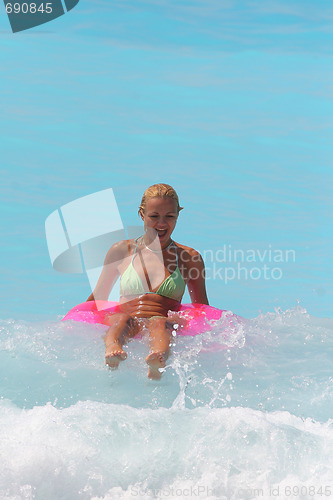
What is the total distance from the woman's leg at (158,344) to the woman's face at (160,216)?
2.18 ft

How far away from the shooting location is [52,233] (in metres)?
5.46

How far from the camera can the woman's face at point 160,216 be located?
4.40 m

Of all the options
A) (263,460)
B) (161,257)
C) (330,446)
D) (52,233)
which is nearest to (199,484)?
(263,460)

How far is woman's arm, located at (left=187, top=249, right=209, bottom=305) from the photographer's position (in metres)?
4.72

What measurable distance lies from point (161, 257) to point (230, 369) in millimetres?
995

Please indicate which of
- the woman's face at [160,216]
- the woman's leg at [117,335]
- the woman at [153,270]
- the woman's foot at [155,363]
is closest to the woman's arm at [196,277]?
the woman at [153,270]

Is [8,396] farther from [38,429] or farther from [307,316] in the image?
[307,316]

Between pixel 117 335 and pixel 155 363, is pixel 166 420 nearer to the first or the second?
pixel 155 363

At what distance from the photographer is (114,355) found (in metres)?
3.69

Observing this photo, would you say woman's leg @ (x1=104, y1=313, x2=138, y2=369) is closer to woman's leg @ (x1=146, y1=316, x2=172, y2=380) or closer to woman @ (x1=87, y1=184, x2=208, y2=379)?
woman @ (x1=87, y1=184, x2=208, y2=379)

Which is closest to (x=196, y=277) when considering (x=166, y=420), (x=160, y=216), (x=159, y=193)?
(x=160, y=216)

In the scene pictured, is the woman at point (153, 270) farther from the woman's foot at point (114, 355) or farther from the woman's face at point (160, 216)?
the woman's foot at point (114, 355)

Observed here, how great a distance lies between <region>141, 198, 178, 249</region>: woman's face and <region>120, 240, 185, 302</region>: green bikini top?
0.30 meters

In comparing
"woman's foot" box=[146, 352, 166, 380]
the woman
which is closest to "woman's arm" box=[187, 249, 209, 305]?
the woman
